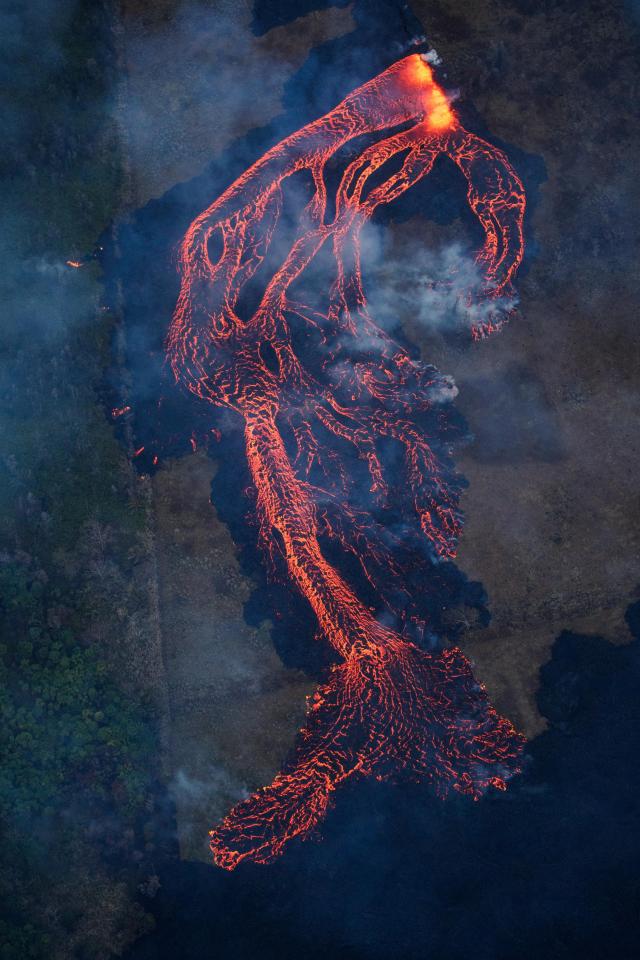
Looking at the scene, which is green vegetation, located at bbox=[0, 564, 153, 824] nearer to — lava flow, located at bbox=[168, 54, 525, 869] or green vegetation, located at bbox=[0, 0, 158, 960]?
green vegetation, located at bbox=[0, 0, 158, 960]

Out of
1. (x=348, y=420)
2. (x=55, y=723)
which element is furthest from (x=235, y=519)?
(x=55, y=723)

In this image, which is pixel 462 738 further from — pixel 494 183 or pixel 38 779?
pixel 494 183

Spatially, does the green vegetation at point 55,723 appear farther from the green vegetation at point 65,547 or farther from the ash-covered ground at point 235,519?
the ash-covered ground at point 235,519

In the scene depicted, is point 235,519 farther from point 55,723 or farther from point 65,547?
point 55,723

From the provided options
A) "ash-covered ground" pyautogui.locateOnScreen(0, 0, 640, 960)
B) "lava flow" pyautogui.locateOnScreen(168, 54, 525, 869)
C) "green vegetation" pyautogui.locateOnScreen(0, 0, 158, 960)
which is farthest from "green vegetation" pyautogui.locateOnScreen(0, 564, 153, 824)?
"lava flow" pyautogui.locateOnScreen(168, 54, 525, 869)

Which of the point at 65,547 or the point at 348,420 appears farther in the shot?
the point at 348,420

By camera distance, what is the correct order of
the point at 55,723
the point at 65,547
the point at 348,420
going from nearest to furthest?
1. the point at 55,723
2. the point at 65,547
3. the point at 348,420

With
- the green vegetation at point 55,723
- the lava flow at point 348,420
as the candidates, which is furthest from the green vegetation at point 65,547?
the lava flow at point 348,420

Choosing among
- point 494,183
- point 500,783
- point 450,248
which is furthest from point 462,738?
point 494,183
